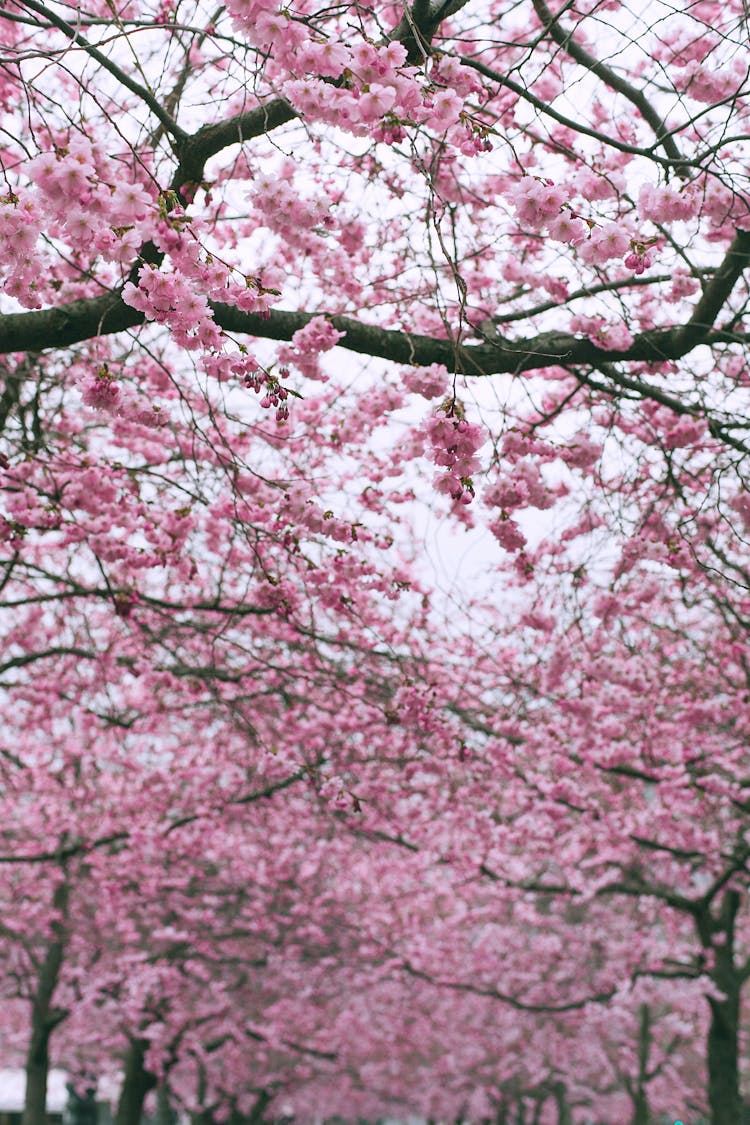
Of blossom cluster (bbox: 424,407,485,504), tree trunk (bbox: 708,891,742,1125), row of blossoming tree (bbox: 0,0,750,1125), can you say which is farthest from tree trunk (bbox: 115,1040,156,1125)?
blossom cluster (bbox: 424,407,485,504)

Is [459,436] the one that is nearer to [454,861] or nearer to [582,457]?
[582,457]

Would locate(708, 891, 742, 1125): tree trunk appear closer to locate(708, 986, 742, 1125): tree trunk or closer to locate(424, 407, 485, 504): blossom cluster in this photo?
locate(708, 986, 742, 1125): tree trunk

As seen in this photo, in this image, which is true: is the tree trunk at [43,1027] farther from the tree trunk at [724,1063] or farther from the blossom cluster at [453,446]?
the blossom cluster at [453,446]

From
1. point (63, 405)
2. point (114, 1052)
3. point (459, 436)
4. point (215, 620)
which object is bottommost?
point (114, 1052)

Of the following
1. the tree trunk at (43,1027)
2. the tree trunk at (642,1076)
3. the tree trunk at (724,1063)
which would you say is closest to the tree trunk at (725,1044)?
the tree trunk at (724,1063)

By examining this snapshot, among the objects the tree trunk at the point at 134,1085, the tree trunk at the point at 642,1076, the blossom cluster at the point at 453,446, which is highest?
the blossom cluster at the point at 453,446

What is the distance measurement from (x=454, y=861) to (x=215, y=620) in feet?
13.7

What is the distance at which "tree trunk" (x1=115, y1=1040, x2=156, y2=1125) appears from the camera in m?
14.5

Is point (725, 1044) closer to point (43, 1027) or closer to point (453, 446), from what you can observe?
point (43, 1027)

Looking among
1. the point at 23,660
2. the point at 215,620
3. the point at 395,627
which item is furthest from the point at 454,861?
the point at 23,660

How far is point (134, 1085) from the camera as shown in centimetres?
1504

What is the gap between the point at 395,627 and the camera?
920 cm

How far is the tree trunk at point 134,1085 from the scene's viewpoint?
572 inches

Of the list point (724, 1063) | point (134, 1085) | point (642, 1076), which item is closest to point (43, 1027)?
point (134, 1085)
